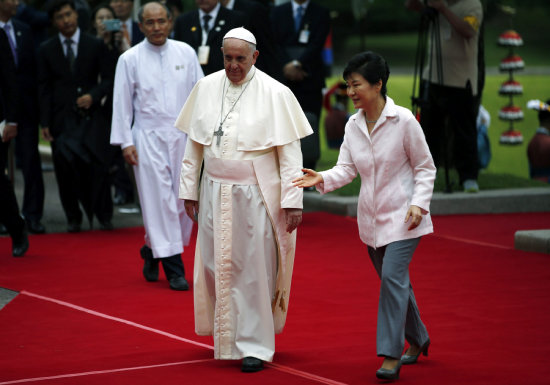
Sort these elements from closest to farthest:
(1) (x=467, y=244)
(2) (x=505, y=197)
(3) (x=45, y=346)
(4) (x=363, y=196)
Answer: (4) (x=363, y=196) < (3) (x=45, y=346) < (1) (x=467, y=244) < (2) (x=505, y=197)

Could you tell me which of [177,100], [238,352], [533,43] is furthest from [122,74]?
[533,43]

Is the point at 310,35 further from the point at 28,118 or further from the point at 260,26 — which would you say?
the point at 28,118

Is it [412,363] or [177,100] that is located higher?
[177,100]

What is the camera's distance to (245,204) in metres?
6.29

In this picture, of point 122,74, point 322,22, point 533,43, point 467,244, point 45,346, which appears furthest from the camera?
point 533,43

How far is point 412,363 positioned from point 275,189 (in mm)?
1204

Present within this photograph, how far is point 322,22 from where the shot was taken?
13.2m

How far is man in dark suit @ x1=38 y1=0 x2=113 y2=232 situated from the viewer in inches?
441

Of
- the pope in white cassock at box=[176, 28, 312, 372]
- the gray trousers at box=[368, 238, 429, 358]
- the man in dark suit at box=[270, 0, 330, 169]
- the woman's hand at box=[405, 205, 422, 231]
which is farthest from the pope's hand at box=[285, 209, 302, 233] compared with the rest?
the man in dark suit at box=[270, 0, 330, 169]

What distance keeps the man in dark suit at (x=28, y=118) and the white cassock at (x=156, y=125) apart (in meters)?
3.07

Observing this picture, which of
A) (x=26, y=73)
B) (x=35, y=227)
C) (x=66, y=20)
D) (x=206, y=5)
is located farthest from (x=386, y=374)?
(x=26, y=73)

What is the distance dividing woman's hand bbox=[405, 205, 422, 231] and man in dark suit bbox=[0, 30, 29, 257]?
4.82 meters

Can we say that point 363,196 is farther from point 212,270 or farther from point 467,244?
point 467,244

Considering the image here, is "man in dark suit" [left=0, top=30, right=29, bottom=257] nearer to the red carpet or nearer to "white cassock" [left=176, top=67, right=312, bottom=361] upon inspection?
the red carpet
